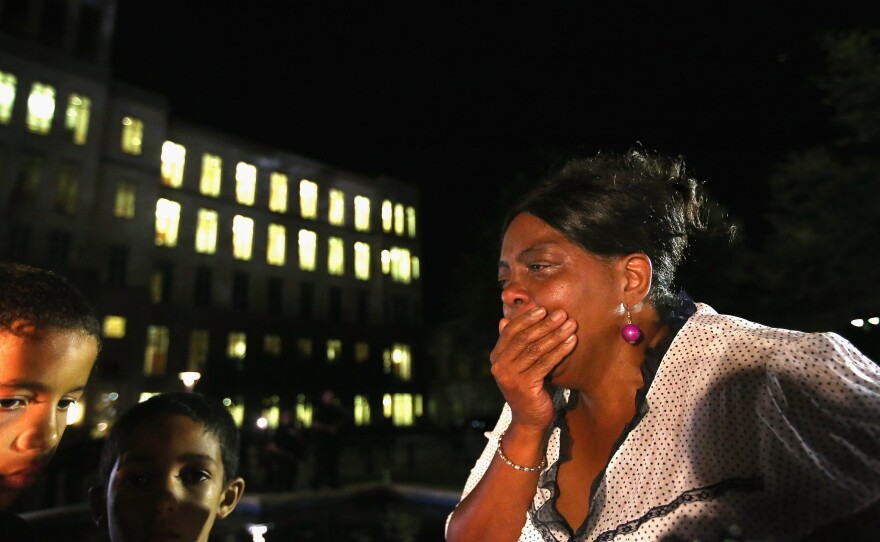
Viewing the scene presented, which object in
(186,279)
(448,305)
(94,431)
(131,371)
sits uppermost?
(186,279)

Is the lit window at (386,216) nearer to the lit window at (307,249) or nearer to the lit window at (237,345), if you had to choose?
the lit window at (307,249)

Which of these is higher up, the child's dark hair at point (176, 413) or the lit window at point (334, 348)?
the lit window at point (334, 348)

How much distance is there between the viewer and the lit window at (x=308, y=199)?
146 feet

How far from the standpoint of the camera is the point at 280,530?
33.8ft

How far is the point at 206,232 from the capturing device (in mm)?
39094

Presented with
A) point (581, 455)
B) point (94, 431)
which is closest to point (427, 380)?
point (94, 431)

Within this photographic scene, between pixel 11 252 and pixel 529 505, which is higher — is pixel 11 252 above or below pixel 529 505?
above

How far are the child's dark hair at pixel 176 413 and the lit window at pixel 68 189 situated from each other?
35142 mm

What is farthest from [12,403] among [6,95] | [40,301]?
[6,95]

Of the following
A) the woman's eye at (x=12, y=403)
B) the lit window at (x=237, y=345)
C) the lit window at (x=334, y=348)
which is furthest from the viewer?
the lit window at (x=334, y=348)

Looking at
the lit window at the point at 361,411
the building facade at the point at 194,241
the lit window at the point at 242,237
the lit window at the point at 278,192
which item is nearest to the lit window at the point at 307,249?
the building facade at the point at 194,241

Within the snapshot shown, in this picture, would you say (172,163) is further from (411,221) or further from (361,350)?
(411,221)

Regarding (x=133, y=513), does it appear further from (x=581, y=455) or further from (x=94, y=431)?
(x=94, y=431)

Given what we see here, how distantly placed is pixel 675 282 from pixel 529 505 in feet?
3.33
